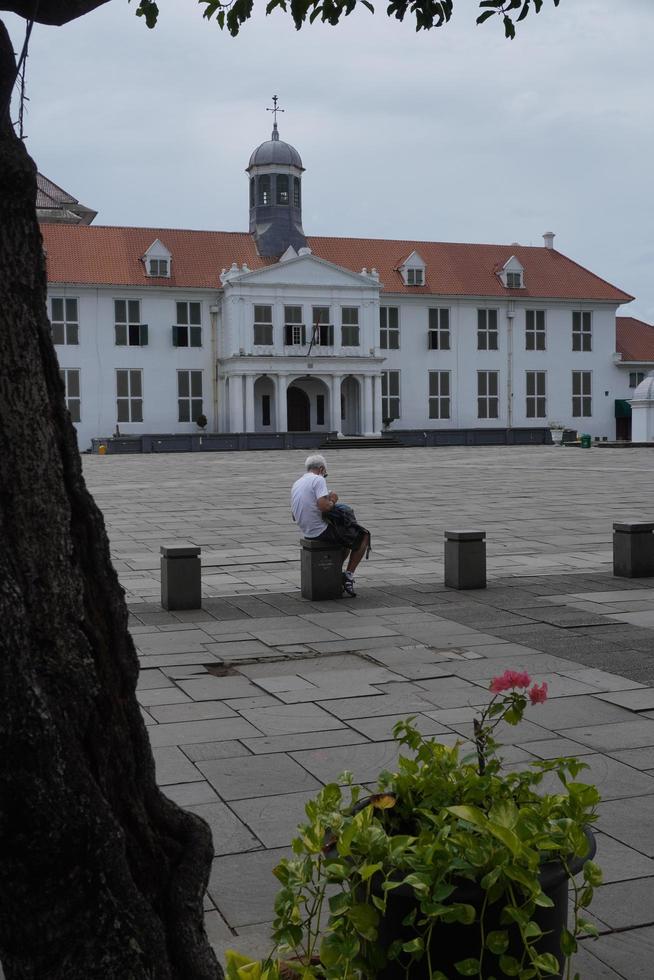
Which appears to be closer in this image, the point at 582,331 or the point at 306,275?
the point at 306,275

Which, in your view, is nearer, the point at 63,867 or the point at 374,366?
the point at 63,867

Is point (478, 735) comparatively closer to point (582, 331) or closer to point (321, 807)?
point (321, 807)

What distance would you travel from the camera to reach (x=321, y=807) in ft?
8.43

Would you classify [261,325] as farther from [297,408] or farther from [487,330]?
[487,330]

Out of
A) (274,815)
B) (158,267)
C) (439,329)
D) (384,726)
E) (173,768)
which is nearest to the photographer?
(274,815)

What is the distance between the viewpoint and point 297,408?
6359cm

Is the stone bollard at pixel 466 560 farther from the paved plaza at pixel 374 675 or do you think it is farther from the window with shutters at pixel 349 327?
the window with shutters at pixel 349 327

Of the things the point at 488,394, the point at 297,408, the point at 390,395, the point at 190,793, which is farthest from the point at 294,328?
the point at 190,793

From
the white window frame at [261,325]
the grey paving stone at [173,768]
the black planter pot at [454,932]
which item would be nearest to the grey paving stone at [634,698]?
the grey paving stone at [173,768]

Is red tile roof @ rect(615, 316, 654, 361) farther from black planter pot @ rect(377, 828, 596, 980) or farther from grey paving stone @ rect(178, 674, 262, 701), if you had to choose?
black planter pot @ rect(377, 828, 596, 980)

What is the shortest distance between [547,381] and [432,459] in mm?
25330

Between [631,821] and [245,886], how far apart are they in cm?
164

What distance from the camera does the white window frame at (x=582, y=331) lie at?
66875mm

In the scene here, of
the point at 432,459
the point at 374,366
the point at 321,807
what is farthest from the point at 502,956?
the point at 374,366
